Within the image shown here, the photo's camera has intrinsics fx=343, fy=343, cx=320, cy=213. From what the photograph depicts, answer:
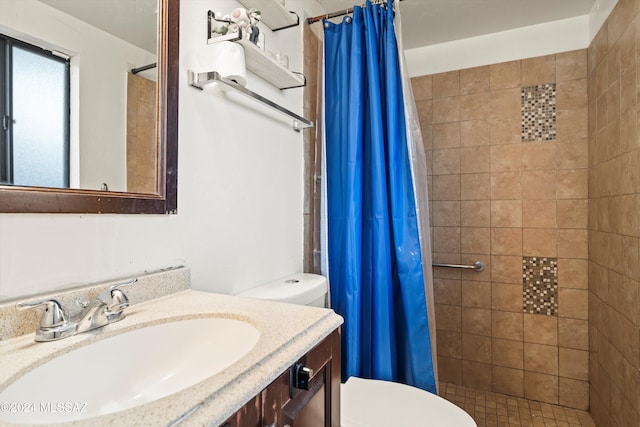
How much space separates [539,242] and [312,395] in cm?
195

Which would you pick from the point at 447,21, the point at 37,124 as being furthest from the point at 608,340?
the point at 37,124

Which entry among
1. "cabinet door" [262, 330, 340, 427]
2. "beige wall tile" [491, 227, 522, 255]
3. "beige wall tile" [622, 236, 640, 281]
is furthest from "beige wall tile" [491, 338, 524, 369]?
"cabinet door" [262, 330, 340, 427]

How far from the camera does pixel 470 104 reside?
227cm

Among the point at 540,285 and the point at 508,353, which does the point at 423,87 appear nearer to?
the point at 540,285

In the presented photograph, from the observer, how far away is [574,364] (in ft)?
6.70

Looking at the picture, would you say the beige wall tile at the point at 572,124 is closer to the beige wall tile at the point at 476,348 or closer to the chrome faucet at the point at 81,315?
the beige wall tile at the point at 476,348

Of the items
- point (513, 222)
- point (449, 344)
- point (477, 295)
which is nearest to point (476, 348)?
point (449, 344)

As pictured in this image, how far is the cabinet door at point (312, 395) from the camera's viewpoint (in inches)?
23.5

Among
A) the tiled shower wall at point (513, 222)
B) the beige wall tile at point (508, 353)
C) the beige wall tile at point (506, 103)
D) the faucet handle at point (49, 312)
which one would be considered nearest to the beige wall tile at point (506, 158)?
the tiled shower wall at point (513, 222)

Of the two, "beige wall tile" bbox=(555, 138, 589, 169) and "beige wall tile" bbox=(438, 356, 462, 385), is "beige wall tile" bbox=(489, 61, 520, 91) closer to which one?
"beige wall tile" bbox=(555, 138, 589, 169)

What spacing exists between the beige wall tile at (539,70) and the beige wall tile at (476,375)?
5.98ft

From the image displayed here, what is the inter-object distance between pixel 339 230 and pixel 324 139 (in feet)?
1.47

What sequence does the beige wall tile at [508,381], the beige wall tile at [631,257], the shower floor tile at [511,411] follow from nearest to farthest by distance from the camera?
the beige wall tile at [631,257] → the shower floor tile at [511,411] → the beige wall tile at [508,381]

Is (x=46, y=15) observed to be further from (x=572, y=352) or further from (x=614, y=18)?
(x=572, y=352)
